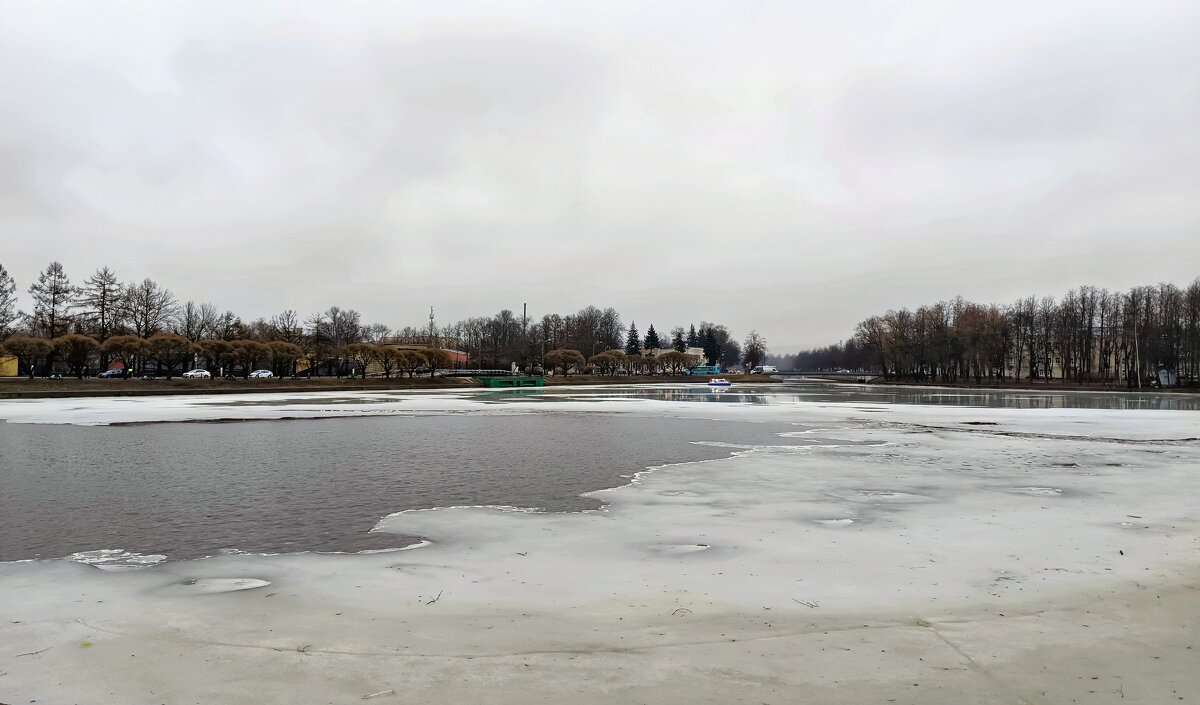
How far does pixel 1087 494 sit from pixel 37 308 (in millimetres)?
83646

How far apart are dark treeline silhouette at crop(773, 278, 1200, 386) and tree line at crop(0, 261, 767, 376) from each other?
40.0 m

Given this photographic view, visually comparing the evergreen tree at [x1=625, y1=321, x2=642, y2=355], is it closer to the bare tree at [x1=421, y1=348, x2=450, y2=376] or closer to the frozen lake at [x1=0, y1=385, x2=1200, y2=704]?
the bare tree at [x1=421, y1=348, x2=450, y2=376]

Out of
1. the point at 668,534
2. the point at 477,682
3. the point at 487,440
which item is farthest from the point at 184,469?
the point at 477,682

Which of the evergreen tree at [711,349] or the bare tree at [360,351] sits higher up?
the evergreen tree at [711,349]

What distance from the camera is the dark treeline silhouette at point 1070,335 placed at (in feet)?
239

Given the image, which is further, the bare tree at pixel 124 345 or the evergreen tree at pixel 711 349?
the evergreen tree at pixel 711 349

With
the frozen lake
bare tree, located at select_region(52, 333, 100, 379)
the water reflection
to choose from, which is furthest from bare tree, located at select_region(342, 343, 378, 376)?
the frozen lake

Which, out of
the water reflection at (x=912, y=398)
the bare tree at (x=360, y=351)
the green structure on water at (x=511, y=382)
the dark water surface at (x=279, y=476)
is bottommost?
the water reflection at (x=912, y=398)

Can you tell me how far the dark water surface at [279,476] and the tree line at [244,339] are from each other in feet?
116

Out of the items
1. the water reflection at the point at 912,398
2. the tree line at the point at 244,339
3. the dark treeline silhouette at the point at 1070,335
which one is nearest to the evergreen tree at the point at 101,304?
the tree line at the point at 244,339

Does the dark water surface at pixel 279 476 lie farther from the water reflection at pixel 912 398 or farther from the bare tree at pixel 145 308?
the bare tree at pixel 145 308

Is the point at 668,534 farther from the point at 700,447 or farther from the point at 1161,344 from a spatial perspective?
the point at 1161,344

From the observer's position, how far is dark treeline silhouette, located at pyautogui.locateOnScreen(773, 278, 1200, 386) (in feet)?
239

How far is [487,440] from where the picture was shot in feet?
60.8
